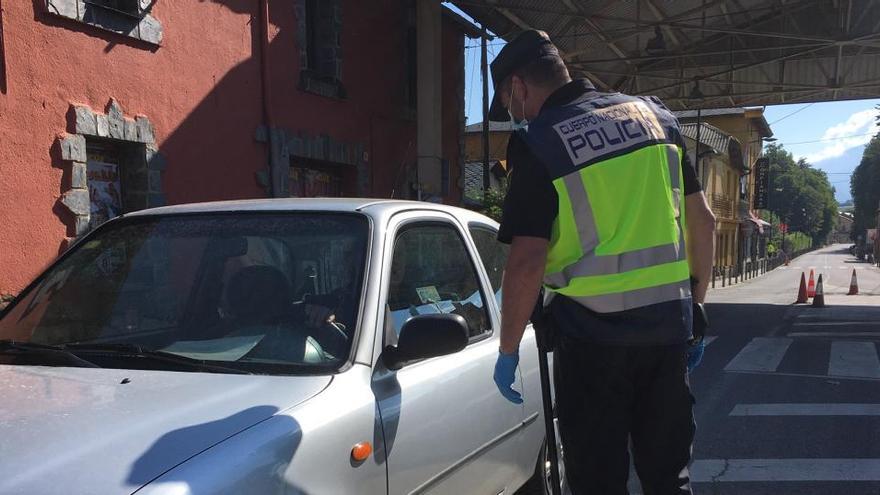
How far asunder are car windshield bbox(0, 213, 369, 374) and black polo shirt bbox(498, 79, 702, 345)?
1.92ft

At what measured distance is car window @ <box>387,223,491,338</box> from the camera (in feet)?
8.62

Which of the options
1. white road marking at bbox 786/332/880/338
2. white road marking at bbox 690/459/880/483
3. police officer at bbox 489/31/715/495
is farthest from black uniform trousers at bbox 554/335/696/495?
white road marking at bbox 786/332/880/338

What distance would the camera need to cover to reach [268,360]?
7.12ft

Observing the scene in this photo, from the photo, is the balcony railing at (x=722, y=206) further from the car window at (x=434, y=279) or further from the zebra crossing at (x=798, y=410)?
the car window at (x=434, y=279)

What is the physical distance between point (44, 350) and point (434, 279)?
1.48m

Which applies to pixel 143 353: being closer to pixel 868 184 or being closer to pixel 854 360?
pixel 854 360

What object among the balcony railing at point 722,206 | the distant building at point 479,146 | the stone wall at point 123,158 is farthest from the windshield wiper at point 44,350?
the balcony railing at point 722,206

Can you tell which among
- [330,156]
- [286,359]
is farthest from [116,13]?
[286,359]

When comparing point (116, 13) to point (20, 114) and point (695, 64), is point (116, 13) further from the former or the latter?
point (695, 64)

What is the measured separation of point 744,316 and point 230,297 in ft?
44.6

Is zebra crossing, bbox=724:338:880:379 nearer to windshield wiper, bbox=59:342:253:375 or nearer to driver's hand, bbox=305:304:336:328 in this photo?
driver's hand, bbox=305:304:336:328

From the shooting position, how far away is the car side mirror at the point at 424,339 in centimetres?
214

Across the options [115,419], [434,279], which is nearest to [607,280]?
[434,279]

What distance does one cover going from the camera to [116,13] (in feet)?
23.1
